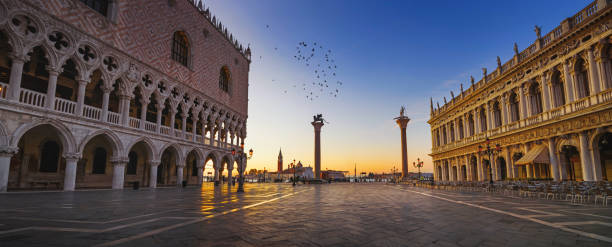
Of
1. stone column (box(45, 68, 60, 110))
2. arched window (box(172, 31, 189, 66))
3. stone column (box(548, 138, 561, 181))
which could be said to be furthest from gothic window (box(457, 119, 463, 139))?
stone column (box(45, 68, 60, 110))

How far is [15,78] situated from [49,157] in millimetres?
7446

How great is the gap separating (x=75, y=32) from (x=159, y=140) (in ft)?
31.0

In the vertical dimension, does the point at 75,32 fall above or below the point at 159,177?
above

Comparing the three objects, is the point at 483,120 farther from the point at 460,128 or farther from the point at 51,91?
the point at 51,91

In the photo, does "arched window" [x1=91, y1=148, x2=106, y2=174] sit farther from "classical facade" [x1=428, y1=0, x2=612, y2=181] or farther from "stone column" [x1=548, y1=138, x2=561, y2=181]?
"stone column" [x1=548, y1=138, x2=561, y2=181]

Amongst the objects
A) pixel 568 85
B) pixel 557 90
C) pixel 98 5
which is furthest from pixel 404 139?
pixel 98 5

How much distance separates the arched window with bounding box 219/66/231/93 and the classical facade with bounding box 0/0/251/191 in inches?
99.4

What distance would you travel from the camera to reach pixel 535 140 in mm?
21031

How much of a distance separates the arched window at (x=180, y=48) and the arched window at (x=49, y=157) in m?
11.6

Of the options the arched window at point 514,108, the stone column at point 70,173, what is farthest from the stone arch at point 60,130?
the arched window at point 514,108

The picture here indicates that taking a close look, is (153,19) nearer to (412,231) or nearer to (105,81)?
(105,81)

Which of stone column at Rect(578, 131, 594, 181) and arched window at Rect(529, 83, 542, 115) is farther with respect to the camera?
arched window at Rect(529, 83, 542, 115)

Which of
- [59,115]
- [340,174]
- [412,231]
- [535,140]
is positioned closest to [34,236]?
[412,231]

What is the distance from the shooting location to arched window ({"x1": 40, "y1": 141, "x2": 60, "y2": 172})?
19334mm
